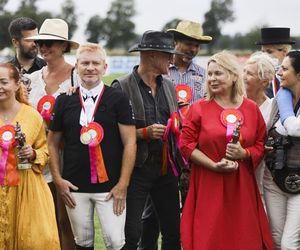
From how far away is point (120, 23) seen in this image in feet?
278

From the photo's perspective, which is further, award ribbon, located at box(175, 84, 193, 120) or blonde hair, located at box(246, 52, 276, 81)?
award ribbon, located at box(175, 84, 193, 120)

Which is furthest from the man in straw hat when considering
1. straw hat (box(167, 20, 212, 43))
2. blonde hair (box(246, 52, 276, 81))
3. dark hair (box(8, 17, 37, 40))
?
straw hat (box(167, 20, 212, 43))

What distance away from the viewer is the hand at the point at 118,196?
5.70 metres

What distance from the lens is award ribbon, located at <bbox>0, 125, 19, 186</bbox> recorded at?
17.8 feet

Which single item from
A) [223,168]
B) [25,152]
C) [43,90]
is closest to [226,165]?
[223,168]

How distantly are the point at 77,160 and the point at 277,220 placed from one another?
1746 mm

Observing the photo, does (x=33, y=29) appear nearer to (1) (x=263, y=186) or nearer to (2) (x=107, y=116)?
(2) (x=107, y=116)

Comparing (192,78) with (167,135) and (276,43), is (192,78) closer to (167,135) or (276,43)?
(167,135)

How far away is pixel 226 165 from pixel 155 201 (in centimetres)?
112

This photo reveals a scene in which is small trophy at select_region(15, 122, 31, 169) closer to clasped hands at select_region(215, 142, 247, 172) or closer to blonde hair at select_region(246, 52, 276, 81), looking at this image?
clasped hands at select_region(215, 142, 247, 172)

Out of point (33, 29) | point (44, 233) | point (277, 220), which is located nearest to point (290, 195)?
point (277, 220)

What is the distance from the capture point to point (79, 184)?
5727 millimetres

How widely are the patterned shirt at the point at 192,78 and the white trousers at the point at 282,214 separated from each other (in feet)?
4.72

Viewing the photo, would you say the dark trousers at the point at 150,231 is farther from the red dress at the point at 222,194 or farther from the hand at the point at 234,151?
the hand at the point at 234,151
